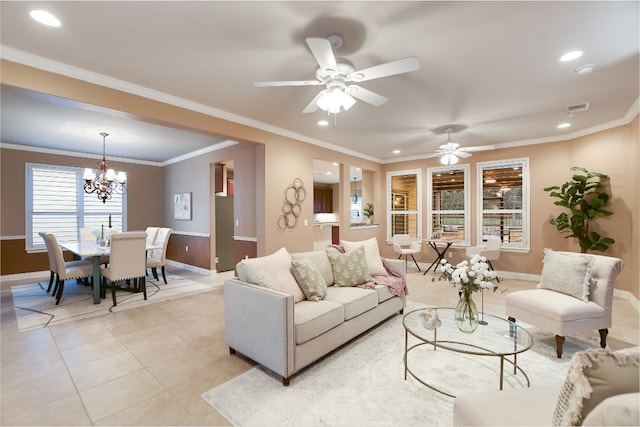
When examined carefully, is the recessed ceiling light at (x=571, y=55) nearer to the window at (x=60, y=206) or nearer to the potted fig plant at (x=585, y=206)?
the potted fig plant at (x=585, y=206)

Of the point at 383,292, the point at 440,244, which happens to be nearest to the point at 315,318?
the point at 383,292

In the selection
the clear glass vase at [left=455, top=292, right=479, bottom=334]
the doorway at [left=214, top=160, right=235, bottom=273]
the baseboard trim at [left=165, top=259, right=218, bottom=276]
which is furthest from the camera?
the doorway at [left=214, top=160, right=235, bottom=273]

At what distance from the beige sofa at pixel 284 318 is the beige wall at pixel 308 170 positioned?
204 centimetres

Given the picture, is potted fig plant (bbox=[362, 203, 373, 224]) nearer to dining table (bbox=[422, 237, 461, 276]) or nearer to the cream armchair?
dining table (bbox=[422, 237, 461, 276])

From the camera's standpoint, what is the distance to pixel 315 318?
236 cm

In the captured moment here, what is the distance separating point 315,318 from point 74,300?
164 inches

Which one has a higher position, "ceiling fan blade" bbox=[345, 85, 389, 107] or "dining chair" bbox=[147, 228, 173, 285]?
"ceiling fan blade" bbox=[345, 85, 389, 107]

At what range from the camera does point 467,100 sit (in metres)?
3.65

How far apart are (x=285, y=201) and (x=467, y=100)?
305 centimetres

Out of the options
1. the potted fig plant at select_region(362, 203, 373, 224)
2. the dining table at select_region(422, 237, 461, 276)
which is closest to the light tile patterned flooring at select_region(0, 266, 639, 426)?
the dining table at select_region(422, 237, 461, 276)

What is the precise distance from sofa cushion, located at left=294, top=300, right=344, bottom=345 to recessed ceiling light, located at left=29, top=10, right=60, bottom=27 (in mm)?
2889

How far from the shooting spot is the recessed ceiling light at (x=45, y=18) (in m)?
2.08

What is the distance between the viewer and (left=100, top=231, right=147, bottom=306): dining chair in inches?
160

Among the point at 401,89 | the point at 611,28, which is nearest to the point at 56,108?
the point at 401,89
